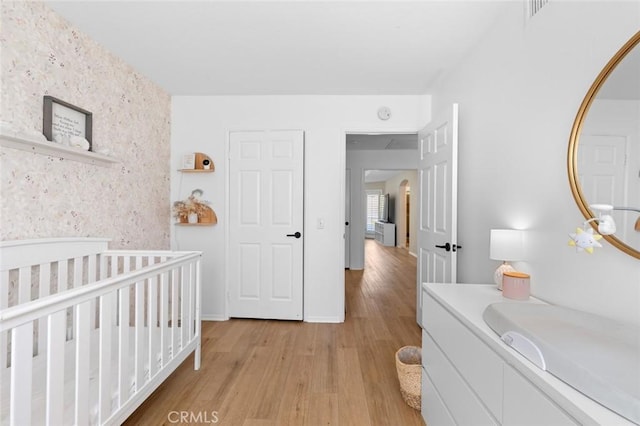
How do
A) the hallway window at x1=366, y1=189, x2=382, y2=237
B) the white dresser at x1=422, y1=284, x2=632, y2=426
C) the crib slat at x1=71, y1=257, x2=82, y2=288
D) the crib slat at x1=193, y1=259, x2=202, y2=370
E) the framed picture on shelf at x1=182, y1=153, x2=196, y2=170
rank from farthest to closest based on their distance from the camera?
the hallway window at x1=366, y1=189, x2=382, y2=237
the framed picture on shelf at x1=182, y1=153, x2=196, y2=170
the crib slat at x1=193, y1=259, x2=202, y2=370
the crib slat at x1=71, y1=257, x2=82, y2=288
the white dresser at x1=422, y1=284, x2=632, y2=426

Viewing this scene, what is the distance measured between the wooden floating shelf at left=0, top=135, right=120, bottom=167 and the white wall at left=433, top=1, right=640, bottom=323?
255 centimetres

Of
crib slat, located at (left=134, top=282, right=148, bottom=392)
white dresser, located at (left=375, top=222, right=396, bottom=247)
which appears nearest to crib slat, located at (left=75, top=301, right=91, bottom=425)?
crib slat, located at (left=134, top=282, right=148, bottom=392)

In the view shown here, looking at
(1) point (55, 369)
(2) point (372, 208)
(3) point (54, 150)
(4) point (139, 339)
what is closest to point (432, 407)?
(4) point (139, 339)

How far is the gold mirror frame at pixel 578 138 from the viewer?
3.26 ft

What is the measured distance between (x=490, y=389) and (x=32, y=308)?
1.51m

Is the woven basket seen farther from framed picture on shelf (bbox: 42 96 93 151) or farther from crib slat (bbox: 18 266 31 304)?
framed picture on shelf (bbox: 42 96 93 151)

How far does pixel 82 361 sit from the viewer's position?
1102 mm

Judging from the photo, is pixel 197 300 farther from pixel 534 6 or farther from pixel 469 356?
pixel 534 6

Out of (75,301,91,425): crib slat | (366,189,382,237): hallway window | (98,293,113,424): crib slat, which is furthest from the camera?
(366,189,382,237): hallway window

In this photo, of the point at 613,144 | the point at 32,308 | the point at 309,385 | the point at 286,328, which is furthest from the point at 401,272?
the point at 32,308

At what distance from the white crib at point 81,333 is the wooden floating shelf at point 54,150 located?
19.8 inches

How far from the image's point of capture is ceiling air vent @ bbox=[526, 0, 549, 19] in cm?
144

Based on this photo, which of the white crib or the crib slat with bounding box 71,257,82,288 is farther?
the crib slat with bounding box 71,257,82,288

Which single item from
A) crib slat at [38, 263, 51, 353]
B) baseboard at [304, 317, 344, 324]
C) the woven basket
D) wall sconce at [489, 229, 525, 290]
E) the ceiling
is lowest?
baseboard at [304, 317, 344, 324]
